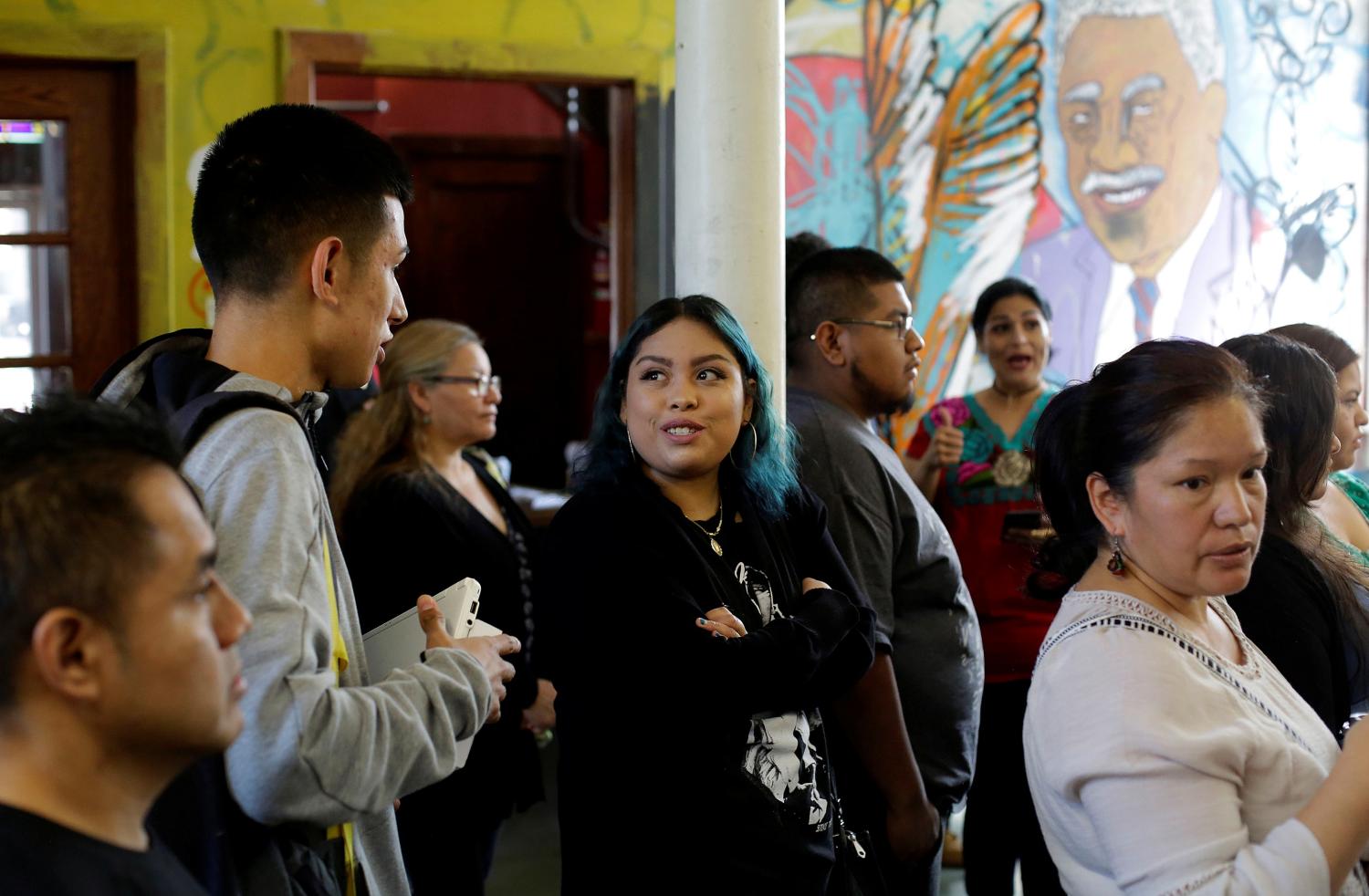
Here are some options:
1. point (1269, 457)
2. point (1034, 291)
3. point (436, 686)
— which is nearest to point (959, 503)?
point (1034, 291)

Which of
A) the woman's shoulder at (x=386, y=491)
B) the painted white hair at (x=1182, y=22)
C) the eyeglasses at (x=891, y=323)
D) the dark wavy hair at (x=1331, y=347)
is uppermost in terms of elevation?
the painted white hair at (x=1182, y=22)

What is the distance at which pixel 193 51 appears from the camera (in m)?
4.32

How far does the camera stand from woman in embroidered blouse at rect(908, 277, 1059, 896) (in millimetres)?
3498

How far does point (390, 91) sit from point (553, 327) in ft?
5.50

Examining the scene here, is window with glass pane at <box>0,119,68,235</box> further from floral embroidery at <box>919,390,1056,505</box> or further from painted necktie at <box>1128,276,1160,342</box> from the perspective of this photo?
painted necktie at <box>1128,276,1160,342</box>

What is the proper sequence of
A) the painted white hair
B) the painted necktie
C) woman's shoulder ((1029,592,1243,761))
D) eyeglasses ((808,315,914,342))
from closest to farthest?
woman's shoulder ((1029,592,1243,761)), eyeglasses ((808,315,914,342)), the painted white hair, the painted necktie

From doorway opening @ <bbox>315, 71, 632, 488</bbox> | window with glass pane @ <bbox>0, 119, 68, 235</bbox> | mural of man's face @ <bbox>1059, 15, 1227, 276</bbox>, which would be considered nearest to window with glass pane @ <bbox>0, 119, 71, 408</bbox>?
window with glass pane @ <bbox>0, 119, 68, 235</bbox>

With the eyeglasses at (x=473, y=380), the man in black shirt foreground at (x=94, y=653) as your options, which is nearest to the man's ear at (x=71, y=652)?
the man in black shirt foreground at (x=94, y=653)

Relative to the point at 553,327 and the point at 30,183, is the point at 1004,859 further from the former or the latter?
the point at 553,327

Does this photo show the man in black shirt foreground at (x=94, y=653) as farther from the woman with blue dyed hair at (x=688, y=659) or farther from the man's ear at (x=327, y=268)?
the woman with blue dyed hair at (x=688, y=659)

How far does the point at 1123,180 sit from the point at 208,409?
4.82 m

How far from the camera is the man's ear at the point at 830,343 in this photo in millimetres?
A: 3002

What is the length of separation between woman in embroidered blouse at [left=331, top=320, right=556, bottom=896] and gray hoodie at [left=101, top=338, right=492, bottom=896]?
1.62m

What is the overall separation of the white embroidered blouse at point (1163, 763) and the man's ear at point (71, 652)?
1074 millimetres
